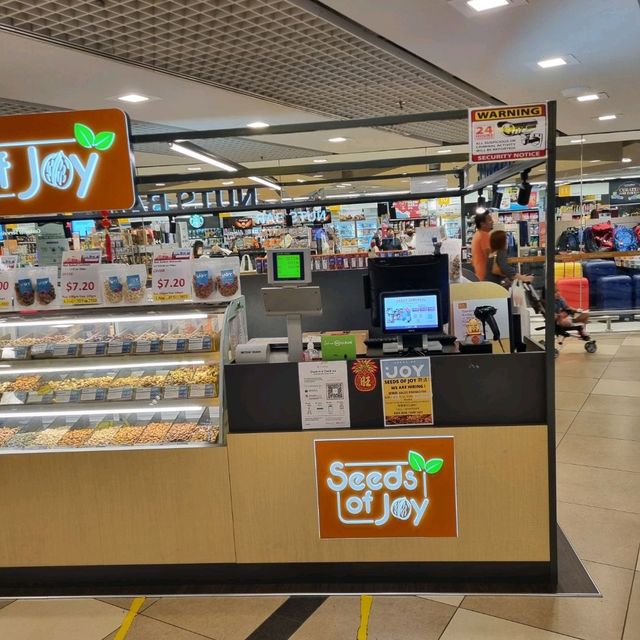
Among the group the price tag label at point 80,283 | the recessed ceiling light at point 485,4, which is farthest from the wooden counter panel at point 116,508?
the recessed ceiling light at point 485,4

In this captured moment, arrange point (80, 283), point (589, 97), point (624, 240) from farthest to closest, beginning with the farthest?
point (624, 240) < point (589, 97) < point (80, 283)

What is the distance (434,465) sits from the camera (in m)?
2.79

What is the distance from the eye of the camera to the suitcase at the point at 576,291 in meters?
9.30

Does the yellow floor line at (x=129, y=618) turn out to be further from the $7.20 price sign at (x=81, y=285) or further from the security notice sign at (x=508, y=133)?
the security notice sign at (x=508, y=133)

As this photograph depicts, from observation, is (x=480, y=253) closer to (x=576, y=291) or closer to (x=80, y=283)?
(x=80, y=283)

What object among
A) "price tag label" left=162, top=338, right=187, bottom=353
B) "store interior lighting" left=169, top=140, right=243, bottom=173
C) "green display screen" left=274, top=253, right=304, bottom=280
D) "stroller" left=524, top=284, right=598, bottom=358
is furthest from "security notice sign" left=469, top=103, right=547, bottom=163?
"stroller" left=524, top=284, right=598, bottom=358

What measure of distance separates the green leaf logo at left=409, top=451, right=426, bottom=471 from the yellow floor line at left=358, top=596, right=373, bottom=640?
67 centimetres

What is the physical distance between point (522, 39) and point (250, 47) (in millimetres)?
2140

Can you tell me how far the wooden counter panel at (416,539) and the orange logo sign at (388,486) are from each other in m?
0.04

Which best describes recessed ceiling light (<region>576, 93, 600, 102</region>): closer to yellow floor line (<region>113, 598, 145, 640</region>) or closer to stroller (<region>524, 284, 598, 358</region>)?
stroller (<region>524, 284, 598, 358</region>)

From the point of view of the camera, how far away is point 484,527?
2.80 metres

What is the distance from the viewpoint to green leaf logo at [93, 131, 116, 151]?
2971 millimetres

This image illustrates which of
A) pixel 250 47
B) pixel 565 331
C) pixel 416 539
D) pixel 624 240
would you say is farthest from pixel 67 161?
pixel 624 240

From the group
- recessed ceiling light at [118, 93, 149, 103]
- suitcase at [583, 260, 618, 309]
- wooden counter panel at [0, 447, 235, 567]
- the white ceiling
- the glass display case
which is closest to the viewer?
wooden counter panel at [0, 447, 235, 567]
